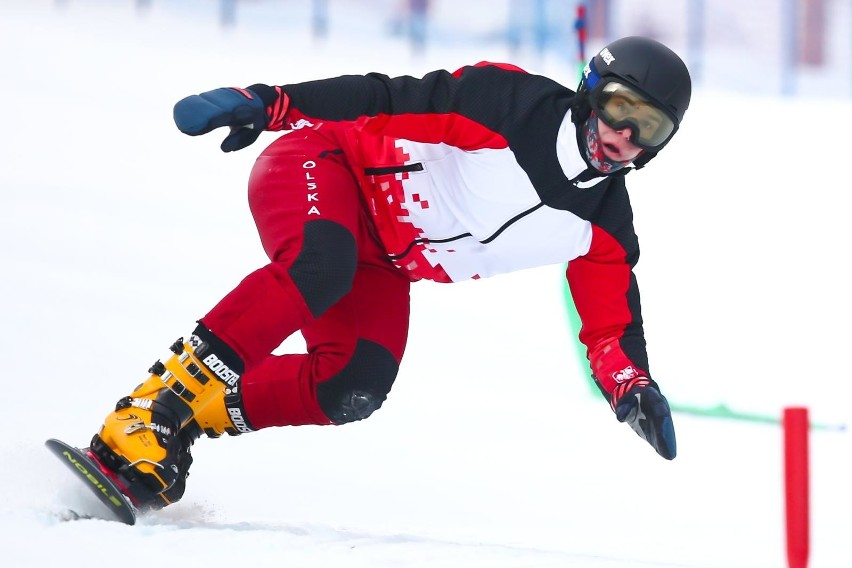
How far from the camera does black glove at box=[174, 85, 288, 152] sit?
2604mm

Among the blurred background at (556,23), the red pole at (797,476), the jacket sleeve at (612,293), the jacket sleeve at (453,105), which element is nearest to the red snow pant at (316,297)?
the jacket sleeve at (453,105)

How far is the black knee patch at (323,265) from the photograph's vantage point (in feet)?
8.89

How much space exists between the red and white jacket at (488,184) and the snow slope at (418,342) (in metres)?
0.71

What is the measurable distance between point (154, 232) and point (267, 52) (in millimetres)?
1720

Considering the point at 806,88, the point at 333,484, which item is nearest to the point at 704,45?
the point at 806,88

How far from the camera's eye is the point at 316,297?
2.72 meters

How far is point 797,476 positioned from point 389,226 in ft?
4.62

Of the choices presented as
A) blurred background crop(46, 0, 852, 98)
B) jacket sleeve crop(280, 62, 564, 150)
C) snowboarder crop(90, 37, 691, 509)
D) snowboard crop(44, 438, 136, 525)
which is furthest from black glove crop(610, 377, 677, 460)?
blurred background crop(46, 0, 852, 98)

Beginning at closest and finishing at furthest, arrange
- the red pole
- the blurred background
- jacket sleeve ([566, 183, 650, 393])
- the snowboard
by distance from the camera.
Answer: the red pole, the snowboard, jacket sleeve ([566, 183, 650, 393]), the blurred background

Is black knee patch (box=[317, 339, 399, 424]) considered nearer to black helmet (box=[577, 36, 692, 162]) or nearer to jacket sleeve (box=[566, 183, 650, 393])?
jacket sleeve (box=[566, 183, 650, 393])

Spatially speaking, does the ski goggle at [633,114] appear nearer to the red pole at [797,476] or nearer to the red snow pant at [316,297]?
the red snow pant at [316,297]

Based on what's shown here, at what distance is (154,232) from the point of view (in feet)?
20.2

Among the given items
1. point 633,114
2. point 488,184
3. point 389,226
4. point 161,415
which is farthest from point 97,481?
point 633,114

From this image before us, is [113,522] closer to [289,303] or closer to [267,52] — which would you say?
[289,303]
